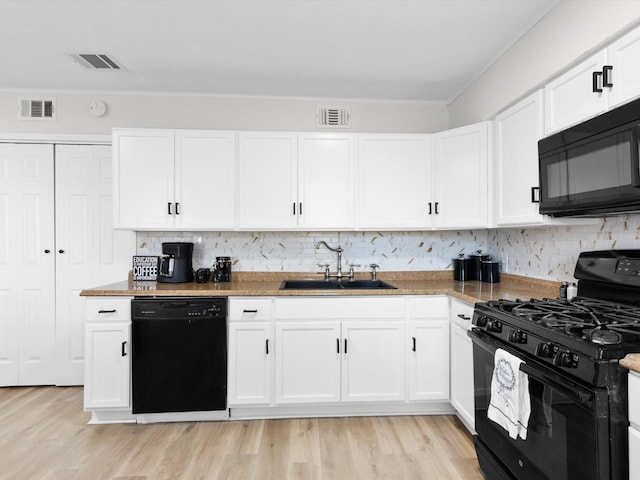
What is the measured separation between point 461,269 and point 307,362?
149 centimetres

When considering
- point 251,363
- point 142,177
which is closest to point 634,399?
point 251,363

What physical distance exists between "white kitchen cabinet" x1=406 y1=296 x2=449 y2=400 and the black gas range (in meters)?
0.68

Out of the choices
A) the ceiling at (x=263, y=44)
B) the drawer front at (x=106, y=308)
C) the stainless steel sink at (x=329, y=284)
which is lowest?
the drawer front at (x=106, y=308)

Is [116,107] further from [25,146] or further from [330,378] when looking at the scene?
[330,378]

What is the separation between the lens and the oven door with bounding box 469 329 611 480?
1.29 m

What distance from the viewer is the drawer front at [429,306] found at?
9.30ft

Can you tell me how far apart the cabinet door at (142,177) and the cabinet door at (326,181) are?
1.00 meters

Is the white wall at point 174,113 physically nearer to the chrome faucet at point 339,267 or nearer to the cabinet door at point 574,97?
the chrome faucet at point 339,267

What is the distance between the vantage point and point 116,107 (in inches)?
135

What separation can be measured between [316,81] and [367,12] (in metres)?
0.98

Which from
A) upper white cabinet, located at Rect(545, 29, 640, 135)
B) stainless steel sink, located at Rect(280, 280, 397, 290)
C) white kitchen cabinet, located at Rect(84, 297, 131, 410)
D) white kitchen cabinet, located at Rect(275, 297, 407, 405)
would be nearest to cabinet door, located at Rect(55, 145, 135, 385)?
white kitchen cabinet, located at Rect(84, 297, 131, 410)

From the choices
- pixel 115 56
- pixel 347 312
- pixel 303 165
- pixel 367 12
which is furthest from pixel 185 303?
pixel 367 12

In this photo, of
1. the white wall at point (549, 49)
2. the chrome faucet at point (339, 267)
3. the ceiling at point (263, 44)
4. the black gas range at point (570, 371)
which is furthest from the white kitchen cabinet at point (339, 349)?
the ceiling at point (263, 44)

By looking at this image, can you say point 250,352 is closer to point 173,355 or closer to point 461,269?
point 173,355
